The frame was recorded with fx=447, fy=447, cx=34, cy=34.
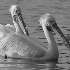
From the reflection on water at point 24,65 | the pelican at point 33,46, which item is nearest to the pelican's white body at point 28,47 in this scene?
the pelican at point 33,46

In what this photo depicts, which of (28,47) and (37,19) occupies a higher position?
(37,19)

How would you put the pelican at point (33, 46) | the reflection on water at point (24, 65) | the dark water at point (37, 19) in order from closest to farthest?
the reflection on water at point (24, 65), the dark water at point (37, 19), the pelican at point (33, 46)

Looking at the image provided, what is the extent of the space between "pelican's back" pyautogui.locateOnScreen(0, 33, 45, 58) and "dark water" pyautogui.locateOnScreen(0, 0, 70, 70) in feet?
1.08

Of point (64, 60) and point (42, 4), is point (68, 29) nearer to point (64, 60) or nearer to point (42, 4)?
point (64, 60)

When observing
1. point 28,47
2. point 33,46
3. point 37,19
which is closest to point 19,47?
point 28,47

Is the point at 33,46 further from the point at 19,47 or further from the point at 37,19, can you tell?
the point at 37,19

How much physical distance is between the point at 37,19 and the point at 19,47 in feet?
16.0

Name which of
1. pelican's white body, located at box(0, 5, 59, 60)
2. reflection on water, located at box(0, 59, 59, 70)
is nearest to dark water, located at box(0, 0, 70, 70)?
reflection on water, located at box(0, 59, 59, 70)

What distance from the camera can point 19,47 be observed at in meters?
12.2

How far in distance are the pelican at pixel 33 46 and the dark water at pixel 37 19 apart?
278mm

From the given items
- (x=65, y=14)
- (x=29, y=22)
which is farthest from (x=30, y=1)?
(x=29, y=22)

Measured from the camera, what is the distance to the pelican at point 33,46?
11.8 meters

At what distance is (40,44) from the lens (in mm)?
12250

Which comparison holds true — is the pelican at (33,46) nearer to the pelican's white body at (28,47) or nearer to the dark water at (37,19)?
the pelican's white body at (28,47)
